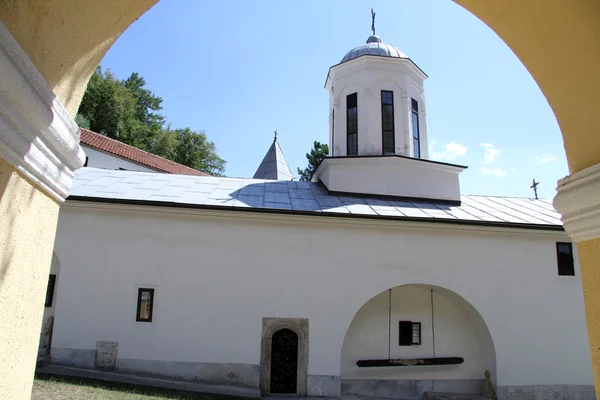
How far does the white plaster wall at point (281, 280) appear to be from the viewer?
30.6 feet

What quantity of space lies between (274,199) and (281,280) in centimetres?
218

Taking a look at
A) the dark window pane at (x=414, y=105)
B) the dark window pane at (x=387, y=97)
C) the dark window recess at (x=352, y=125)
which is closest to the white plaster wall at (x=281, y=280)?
the dark window recess at (x=352, y=125)

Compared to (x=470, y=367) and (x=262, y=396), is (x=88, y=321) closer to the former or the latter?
(x=262, y=396)

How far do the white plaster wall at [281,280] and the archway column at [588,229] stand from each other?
26.2ft

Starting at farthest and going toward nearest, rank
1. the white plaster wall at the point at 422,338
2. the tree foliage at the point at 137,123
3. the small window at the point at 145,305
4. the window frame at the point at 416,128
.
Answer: the tree foliage at the point at 137,123 → the window frame at the point at 416,128 → the white plaster wall at the point at 422,338 → the small window at the point at 145,305

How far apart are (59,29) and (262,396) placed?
8.74 m

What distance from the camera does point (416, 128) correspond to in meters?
14.3

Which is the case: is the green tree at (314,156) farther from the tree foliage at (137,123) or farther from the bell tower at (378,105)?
the bell tower at (378,105)

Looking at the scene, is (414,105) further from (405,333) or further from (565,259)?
(405,333)

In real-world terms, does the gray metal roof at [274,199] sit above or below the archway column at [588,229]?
above

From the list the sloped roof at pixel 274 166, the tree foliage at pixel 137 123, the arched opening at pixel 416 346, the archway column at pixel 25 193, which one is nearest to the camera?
the archway column at pixel 25 193

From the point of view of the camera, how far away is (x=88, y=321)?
9.20 m

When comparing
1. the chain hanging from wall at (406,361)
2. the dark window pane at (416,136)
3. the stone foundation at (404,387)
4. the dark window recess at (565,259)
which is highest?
the dark window pane at (416,136)

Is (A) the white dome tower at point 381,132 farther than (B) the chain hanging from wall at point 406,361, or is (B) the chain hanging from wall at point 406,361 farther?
(A) the white dome tower at point 381,132
